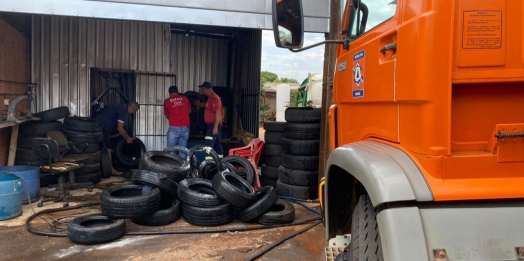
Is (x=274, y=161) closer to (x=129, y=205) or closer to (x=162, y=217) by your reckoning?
(x=162, y=217)

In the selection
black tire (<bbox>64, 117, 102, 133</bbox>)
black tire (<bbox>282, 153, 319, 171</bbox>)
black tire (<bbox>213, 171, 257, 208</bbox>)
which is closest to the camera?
black tire (<bbox>213, 171, 257, 208</bbox>)

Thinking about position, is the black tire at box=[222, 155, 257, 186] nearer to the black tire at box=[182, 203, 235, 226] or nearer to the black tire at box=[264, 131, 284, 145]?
the black tire at box=[264, 131, 284, 145]

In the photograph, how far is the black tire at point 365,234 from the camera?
1.96 m

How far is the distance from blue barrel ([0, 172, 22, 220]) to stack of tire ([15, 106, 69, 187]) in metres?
1.88

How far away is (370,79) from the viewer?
2309 millimetres

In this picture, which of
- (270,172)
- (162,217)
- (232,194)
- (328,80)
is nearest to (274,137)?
(270,172)

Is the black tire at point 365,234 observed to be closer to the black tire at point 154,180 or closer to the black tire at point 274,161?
the black tire at point 154,180

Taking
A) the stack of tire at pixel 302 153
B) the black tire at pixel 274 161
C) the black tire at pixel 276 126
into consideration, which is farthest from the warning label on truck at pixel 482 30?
the black tire at pixel 274 161

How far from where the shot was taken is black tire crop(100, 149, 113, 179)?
8.77 metres

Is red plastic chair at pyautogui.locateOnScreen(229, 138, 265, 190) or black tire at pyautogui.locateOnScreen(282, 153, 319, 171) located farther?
red plastic chair at pyautogui.locateOnScreen(229, 138, 265, 190)

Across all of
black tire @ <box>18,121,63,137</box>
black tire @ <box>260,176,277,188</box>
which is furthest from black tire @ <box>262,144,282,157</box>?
black tire @ <box>18,121,63,137</box>

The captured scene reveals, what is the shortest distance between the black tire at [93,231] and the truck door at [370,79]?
3286 millimetres

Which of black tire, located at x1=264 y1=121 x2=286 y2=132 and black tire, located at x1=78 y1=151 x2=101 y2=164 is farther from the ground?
black tire, located at x1=264 y1=121 x2=286 y2=132

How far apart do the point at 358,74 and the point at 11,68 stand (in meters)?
8.19
